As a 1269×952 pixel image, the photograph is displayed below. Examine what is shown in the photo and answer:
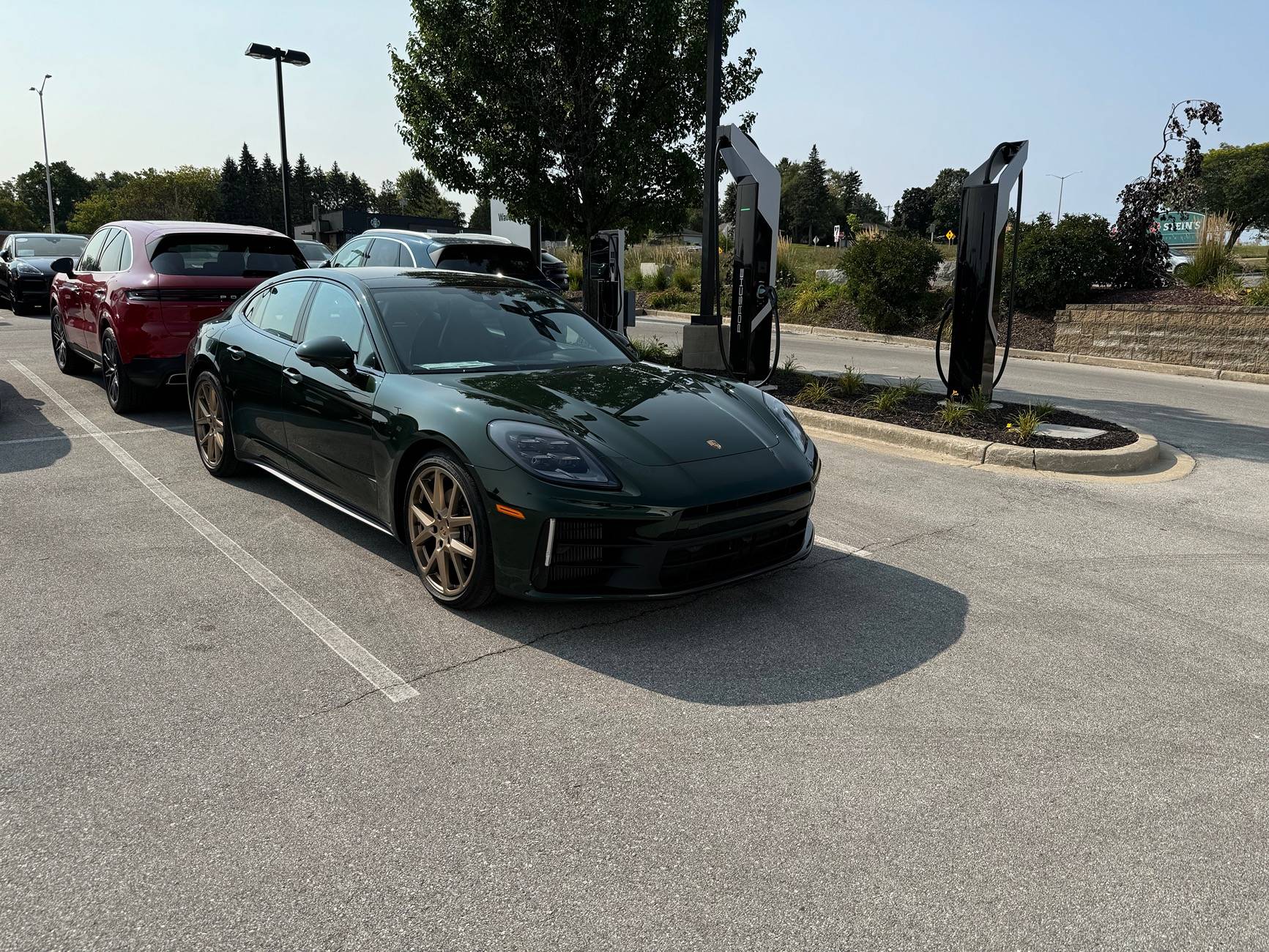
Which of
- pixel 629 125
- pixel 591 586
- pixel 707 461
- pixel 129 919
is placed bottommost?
pixel 129 919

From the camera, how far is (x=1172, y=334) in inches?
607

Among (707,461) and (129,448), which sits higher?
(707,461)

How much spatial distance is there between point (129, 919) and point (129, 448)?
5980mm

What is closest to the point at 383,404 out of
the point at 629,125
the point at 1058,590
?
the point at 1058,590

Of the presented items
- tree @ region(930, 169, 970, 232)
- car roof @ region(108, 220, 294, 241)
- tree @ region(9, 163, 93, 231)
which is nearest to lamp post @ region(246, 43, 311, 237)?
car roof @ region(108, 220, 294, 241)

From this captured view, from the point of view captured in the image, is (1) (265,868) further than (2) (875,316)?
No

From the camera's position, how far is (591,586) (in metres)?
3.90

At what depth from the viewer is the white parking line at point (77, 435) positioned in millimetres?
7641

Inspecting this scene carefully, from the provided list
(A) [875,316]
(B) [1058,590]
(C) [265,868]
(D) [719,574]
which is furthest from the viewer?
(A) [875,316]

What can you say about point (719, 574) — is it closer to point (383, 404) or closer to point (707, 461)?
point (707, 461)

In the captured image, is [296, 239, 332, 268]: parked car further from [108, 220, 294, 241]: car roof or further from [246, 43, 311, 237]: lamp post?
[108, 220, 294, 241]: car roof

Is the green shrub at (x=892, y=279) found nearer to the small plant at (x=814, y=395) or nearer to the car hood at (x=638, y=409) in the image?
the small plant at (x=814, y=395)

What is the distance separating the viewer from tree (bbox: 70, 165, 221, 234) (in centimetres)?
8869

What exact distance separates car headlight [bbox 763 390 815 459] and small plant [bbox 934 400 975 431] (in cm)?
361
